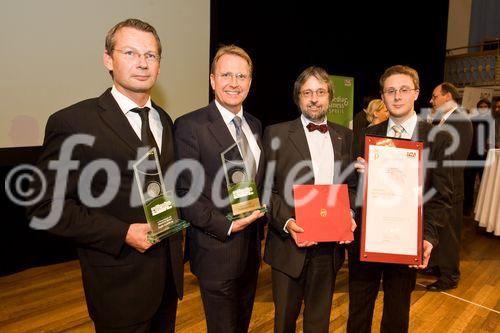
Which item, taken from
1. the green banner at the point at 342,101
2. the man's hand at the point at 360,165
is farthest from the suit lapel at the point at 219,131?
the green banner at the point at 342,101

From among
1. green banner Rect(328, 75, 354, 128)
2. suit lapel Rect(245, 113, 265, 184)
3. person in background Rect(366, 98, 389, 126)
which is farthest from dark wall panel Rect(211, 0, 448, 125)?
suit lapel Rect(245, 113, 265, 184)

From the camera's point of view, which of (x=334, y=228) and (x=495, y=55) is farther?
(x=495, y=55)

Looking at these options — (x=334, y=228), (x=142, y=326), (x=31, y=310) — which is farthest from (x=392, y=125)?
(x=31, y=310)

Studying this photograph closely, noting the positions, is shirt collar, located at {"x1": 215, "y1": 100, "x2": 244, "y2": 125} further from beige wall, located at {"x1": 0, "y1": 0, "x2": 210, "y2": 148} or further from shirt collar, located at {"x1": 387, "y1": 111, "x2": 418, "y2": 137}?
beige wall, located at {"x1": 0, "y1": 0, "x2": 210, "y2": 148}

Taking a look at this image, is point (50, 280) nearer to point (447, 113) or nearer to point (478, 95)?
point (447, 113)

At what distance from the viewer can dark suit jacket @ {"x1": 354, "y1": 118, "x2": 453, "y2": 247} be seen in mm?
1745

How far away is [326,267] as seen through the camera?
182cm

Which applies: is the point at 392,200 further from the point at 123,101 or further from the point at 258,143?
the point at 123,101

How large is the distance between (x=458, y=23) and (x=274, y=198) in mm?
11677

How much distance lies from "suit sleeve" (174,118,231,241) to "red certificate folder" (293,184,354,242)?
1.19 ft

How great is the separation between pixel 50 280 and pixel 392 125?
3.29 m

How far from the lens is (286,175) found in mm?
1771

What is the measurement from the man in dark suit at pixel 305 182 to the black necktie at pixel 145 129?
2.13 ft

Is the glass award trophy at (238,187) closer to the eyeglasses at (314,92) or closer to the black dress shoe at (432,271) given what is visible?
the eyeglasses at (314,92)
